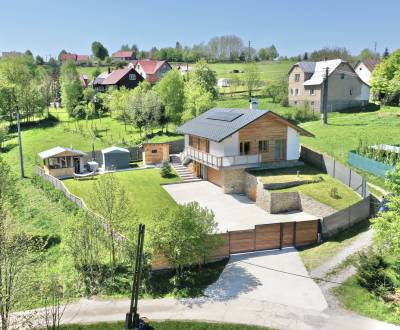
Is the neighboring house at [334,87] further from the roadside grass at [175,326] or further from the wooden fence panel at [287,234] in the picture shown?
the roadside grass at [175,326]

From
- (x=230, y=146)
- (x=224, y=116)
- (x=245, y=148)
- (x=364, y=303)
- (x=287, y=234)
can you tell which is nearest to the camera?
(x=364, y=303)

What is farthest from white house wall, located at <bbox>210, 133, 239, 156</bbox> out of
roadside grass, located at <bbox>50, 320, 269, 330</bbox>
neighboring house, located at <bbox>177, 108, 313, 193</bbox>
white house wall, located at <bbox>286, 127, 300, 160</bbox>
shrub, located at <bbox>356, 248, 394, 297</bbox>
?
roadside grass, located at <bbox>50, 320, 269, 330</bbox>

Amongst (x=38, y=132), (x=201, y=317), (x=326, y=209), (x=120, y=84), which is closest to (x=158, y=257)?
(x=201, y=317)

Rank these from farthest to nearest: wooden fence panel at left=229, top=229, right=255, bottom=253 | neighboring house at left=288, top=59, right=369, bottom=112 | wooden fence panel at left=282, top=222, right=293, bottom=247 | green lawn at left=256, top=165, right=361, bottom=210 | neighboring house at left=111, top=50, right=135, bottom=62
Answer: neighboring house at left=111, top=50, right=135, bottom=62, neighboring house at left=288, top=59, right=369, bottom=112, green lawn at left=256, top=165, right=361, bottom=210, wooden fence panel at left=282, top=222, right=293, bottom=247, wooden fence panel at left=229, top=229, right=255, bottom=253

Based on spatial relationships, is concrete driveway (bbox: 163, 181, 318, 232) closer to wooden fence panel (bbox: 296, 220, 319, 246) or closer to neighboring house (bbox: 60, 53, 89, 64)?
wooden fence panel (bbox: 296, 220, 319, 246)

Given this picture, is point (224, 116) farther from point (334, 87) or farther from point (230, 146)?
point (334, 87)

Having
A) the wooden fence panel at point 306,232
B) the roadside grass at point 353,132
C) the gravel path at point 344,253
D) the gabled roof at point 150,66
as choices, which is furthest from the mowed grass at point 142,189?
the gabled roof at point 150,66

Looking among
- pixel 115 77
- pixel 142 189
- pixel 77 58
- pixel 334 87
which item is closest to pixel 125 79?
pixel 115 77
